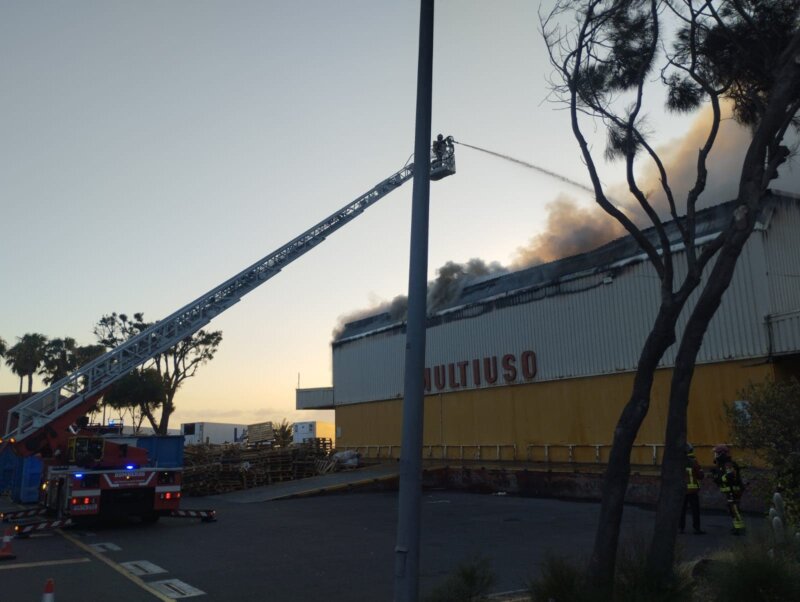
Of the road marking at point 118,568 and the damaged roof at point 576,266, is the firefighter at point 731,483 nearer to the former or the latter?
the damaged roof at point 576,266

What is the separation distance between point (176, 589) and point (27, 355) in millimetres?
62361

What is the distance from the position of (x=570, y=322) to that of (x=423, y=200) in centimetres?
2109

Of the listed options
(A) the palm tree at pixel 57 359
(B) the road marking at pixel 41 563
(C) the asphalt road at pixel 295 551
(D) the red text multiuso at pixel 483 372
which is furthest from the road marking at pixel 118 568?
(A) the palm tree at pixel 57 359

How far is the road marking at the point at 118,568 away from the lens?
8702 mm

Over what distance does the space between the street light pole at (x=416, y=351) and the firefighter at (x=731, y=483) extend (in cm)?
874

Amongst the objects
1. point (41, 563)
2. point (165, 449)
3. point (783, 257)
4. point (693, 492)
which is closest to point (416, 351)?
point (41, 563)

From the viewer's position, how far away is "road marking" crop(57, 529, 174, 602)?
870 cm

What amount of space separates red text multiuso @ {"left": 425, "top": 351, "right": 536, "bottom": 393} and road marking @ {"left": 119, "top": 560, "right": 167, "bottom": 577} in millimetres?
19457

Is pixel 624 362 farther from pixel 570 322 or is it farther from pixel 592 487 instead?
pixel 592 487

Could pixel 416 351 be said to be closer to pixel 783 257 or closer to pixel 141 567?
pixel 141 567

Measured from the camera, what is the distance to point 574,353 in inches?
1034

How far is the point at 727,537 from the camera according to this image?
12.4 m

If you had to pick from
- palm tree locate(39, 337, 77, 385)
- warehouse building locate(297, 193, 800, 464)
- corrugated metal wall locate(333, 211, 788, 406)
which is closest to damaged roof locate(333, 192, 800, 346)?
warehouse building locate(297, 193, 800, 464)

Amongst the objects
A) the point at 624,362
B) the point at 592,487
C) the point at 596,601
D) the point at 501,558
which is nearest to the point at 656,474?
the point at 592,487
